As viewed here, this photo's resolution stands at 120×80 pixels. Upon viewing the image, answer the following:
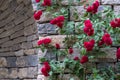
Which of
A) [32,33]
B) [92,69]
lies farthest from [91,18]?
[32,33]

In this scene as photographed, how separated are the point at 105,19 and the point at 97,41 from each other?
0.19 m

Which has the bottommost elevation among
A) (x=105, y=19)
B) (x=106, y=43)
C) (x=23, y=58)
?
(x=23, y=58)

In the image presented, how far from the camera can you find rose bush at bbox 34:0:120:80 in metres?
2.12

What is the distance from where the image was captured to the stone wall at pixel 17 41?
3.55 metres

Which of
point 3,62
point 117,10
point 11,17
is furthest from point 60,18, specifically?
point 3,62

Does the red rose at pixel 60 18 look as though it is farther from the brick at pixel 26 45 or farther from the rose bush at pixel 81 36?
the brick at pixel 26 45

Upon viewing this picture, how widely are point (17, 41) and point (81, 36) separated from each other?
1.86 meters

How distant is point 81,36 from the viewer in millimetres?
2191

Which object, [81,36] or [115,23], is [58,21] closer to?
[81,36]

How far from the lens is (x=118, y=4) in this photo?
2.26 metres

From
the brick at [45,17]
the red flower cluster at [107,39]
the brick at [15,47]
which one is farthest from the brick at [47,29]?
the brick at [15,47]

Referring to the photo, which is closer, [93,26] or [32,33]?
[93,26]

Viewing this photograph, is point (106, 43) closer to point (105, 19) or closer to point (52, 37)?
point (105, 19)

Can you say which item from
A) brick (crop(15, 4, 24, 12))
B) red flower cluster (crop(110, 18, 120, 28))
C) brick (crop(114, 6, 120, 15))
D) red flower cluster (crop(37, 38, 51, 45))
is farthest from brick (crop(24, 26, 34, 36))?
red flower cluster (crop(110, 18, 120, 28))
